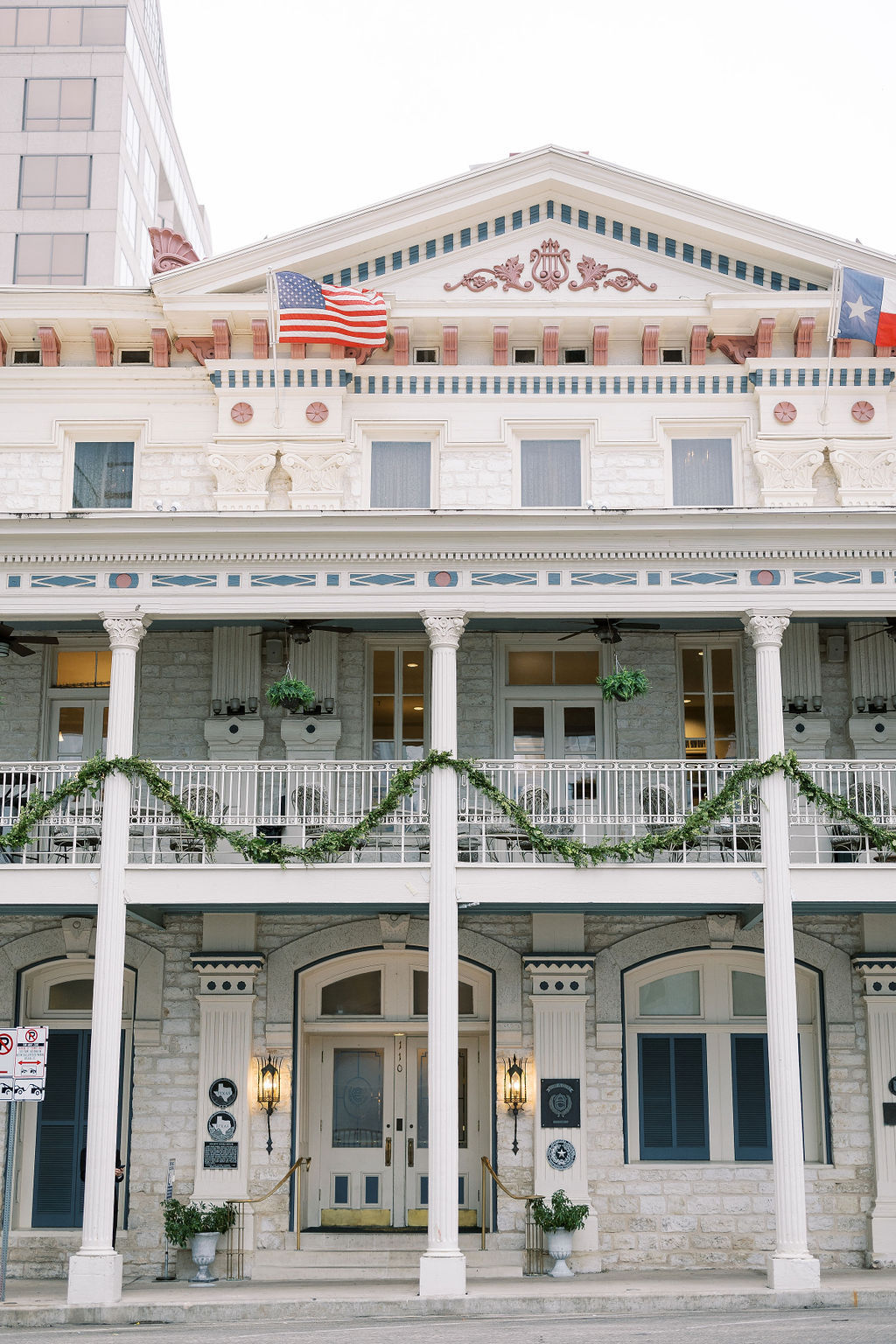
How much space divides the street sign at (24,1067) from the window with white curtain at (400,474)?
7.19 m

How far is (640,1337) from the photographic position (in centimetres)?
1388

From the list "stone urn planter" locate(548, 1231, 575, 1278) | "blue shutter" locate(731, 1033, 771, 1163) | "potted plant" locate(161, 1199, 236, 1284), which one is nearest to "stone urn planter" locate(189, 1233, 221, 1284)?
"potted plant" locate(161, 1199, 236, 1284)

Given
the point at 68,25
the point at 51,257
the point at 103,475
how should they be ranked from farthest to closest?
the point at 68,25
the point at 51,257
the point at 103,475

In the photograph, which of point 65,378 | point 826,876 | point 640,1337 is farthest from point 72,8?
point 640,1337

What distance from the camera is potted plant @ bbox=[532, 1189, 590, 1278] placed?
16969mm

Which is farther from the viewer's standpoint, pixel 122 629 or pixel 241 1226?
pixel 241 1226

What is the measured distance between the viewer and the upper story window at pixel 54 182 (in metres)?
47.2

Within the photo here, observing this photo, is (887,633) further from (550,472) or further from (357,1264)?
(357,1264)

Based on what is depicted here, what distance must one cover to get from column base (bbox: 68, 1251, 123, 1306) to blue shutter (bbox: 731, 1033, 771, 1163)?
7.15 m

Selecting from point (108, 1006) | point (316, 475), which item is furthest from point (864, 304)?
point (108, 1006)

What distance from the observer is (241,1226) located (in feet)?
58.0

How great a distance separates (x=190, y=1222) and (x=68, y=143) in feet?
127

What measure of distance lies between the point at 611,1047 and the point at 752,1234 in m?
2.56

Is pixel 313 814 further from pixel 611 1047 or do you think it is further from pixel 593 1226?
pixel 593 1226
